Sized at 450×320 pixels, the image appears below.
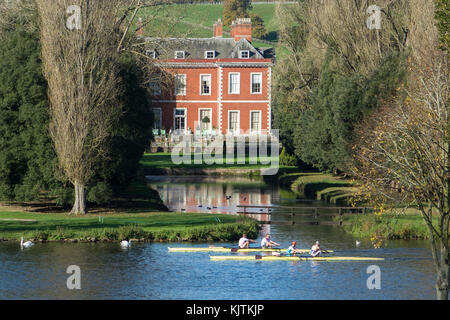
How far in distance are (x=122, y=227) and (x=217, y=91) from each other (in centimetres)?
5441

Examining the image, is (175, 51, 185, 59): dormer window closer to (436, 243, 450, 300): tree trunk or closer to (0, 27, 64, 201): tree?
(0, 27, 64, 201): tree

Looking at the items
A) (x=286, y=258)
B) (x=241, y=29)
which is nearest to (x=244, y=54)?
(x=241, y=29)

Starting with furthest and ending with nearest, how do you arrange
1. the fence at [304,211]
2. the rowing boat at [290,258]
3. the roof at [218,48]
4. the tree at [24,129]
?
the roof at [218,48]
the fence at [304,211]
the tree at [24,129]
the rowing boat at [290,258]

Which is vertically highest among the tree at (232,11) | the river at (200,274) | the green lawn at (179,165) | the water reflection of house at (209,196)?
the tree at (232,11)

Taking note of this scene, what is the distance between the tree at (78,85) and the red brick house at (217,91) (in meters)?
45.4

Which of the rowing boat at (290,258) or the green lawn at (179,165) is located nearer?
the rowing boat at (290,258)

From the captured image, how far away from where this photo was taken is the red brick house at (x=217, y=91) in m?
93.4

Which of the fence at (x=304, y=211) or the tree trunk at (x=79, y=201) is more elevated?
the tree trunk at (x=79, y=201)

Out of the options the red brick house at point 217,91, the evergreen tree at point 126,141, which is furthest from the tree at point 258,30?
the evergreen tree at point 126,141

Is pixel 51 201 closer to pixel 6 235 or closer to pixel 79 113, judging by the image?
pixel 79 113

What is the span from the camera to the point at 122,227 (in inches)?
1625

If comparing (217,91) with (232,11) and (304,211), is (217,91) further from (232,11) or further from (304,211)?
(232,11)

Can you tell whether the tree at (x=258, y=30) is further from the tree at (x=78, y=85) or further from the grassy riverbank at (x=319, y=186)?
the tree at (x=78, y=85)
